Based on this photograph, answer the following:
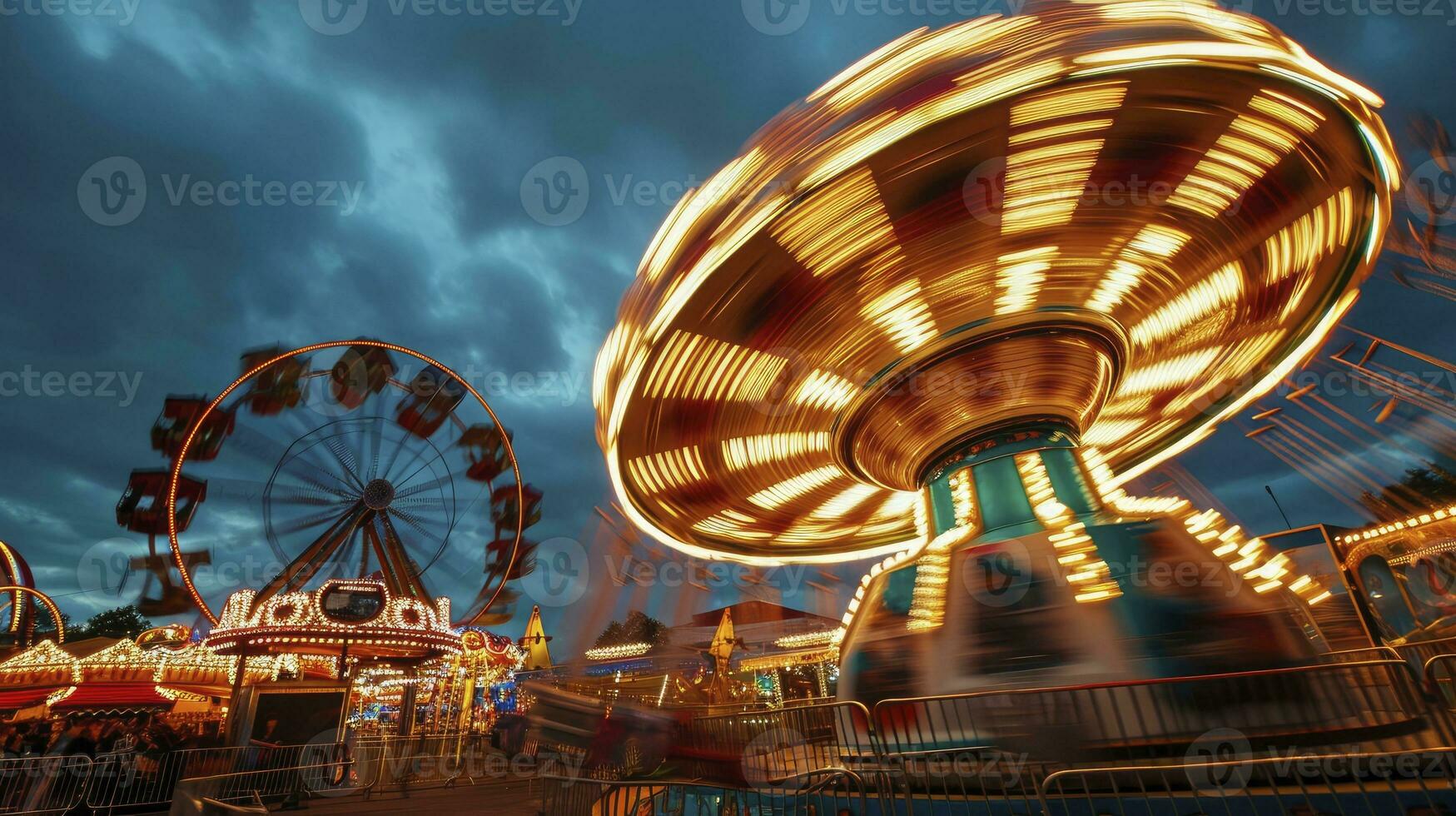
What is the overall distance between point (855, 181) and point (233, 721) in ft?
48.6

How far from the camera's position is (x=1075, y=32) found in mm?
4320

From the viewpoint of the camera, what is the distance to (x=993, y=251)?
5.65m

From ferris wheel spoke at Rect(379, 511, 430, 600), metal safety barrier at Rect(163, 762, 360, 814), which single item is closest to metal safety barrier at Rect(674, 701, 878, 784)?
metal safety barrier at Rect(163, 762, 360, 814)

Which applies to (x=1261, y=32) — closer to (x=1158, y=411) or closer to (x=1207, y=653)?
(x=1207, y=653)

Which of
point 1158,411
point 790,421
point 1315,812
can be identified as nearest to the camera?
point 1315,812

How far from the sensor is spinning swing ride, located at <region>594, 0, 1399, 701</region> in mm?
4465

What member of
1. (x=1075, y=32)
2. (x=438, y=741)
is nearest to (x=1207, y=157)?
(x=1075, y=32)

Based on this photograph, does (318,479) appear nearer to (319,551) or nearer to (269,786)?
(319,551)

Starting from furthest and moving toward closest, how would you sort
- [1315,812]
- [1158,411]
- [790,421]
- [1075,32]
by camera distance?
[1158,411], [790,421], [1075,32], [1315,812]
